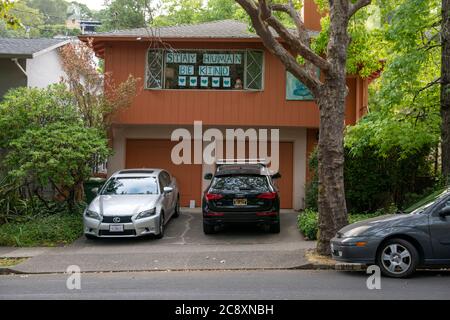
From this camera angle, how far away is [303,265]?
1014 centimetres

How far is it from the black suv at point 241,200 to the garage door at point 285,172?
527cm

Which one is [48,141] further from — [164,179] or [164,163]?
[164,163]

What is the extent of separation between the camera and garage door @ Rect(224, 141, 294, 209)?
18.5 meters

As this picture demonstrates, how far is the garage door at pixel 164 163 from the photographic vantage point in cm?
1873

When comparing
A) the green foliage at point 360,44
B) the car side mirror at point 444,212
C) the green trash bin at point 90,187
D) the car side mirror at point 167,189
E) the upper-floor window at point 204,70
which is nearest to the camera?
the car side mirror at point 444,212

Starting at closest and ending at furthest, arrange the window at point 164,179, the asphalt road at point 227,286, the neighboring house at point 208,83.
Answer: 1. the asphalt road at point 227,286
2. the window at point 164,179
3. the neighboring house at point 208,83

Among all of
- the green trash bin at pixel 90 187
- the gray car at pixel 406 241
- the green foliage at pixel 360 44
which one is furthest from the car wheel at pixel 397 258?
the green trash bin at pixel 90 187

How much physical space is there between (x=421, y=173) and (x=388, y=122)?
291 centimetres

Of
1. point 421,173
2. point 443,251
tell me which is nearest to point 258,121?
point 421,173

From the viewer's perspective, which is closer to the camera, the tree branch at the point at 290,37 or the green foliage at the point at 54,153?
the tree branch at the point at 290,37

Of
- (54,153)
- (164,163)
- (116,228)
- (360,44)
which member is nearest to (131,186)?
(116,228)

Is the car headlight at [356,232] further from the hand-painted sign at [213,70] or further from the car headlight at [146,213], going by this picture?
the hand-painted sign at [213,70]

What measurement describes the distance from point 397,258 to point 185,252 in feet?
15.6

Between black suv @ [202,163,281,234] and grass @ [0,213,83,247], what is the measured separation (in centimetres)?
353
